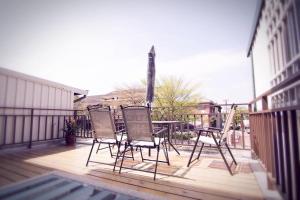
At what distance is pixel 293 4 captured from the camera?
2.84 metres

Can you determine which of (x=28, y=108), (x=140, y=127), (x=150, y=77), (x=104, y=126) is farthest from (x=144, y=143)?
(x=28, y=108)

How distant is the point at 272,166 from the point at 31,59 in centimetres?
810

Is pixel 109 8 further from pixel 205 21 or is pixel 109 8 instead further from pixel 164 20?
pixel 205 21

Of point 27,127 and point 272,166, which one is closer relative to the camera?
point 272,166

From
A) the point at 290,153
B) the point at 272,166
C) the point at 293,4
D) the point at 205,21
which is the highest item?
the point at 205,21

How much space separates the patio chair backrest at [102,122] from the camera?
9.82ft

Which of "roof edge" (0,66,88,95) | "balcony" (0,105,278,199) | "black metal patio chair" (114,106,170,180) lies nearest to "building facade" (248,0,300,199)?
"balcony" (0,105,278,199)

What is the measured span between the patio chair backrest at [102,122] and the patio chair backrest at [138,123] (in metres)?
0.34

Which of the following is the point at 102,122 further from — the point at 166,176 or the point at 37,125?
the point at 37,125

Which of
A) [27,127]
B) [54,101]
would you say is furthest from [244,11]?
[27,127]

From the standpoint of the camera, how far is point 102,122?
308cm

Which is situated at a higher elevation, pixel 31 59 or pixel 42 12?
pixel 42 12

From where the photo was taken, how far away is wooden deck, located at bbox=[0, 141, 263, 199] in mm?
2014

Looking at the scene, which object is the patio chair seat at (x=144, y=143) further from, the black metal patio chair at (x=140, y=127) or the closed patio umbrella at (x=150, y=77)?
the closed patio umbrella at (x=150, y=77)
